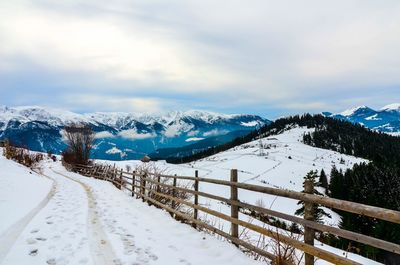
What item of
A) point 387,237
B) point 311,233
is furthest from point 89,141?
point 311,233

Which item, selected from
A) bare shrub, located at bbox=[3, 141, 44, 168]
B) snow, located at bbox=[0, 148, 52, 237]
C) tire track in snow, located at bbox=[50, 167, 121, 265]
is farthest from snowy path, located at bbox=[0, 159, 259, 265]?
bare shrub, located at bbox=[3, 141, 44, 168]

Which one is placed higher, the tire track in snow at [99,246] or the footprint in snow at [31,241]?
the footprint in snow at [31,241]

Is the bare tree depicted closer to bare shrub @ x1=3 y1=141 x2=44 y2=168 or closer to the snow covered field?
bare shrub @ x1=3 y1=141 x2=44 y2=168

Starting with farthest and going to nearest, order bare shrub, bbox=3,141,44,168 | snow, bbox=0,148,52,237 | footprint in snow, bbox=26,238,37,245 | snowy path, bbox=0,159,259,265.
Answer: bare shrub, bbox=3,141,44,168, snow, bbox=0,148,52,237, footprint in snow, bbox=26,238,37,245, snowy path, bbox=0,159,259,265

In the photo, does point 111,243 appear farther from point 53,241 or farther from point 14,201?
point 14,201

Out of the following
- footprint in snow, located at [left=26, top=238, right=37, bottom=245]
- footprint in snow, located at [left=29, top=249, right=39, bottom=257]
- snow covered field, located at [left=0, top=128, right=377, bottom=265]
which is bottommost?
snow covered field, located at [left=0, top=128, right=377, bottom=265]

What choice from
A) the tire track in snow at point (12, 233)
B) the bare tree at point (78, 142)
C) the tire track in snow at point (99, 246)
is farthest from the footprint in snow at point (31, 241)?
the bare tree at point (78, 142)

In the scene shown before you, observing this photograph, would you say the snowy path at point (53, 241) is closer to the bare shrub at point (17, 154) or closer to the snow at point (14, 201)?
the snow at point (14, 201)

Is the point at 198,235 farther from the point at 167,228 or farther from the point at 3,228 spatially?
the point at 3,228

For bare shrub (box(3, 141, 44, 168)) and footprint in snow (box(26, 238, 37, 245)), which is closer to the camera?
footprint in snow (box(26, 238, 37, 245))

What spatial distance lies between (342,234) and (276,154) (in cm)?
19844

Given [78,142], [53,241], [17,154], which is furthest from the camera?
[78,142]

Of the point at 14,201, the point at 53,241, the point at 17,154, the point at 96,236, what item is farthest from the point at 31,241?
the point at 17,154

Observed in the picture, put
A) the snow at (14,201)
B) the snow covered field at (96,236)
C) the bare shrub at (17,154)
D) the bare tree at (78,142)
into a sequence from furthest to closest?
the bare tree at (78,142) → the bare shrub at (17,154) → the snow at (14,201) → the snow covered field at (96,236)
